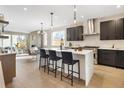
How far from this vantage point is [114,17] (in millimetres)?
6281

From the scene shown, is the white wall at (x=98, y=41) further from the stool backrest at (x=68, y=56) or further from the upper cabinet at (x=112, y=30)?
the stool backrest at (x=68, y=56)

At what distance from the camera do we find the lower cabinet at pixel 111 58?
554cm

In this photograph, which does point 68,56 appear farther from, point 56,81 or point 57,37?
point 57,37

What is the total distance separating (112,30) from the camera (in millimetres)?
6141

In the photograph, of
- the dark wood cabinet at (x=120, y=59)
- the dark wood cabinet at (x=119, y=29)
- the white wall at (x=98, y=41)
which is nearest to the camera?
the dark wood cabinet at (x=120, y=59)

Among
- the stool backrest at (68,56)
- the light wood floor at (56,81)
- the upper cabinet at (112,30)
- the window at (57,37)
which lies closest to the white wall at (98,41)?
the upper cabinet at (112,30)

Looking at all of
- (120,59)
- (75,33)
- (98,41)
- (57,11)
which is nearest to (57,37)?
(75,33)

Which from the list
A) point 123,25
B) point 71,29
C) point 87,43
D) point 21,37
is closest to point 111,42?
point 123,25

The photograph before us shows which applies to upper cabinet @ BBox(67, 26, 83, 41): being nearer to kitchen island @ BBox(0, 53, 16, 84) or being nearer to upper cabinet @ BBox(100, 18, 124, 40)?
upper cabinet @ BBox(100, 18, 124, 40)

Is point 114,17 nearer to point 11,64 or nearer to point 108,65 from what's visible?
point 108,65

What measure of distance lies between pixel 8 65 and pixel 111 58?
4.88 meters

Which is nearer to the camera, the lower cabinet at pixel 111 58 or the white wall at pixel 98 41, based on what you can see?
the lower cabinet at pixel 111 58

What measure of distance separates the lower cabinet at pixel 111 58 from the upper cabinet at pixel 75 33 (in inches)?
74.6
